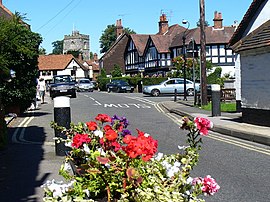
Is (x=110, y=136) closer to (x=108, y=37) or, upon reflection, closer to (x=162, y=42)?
(x=162, y=42)

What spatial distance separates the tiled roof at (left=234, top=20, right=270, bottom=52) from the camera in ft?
49.9

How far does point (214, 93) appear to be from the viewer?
63.4ft

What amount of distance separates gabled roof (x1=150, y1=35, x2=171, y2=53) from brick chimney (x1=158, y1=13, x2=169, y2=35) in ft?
15.1

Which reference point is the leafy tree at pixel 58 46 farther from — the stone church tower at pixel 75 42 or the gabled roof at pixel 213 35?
the gabled roof at pixel 213 35

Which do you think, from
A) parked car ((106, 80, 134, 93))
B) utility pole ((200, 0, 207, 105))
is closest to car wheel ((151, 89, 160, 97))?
parked car ((106, 80, 134, 93))

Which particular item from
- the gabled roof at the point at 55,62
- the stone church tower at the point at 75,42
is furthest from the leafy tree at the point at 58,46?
the gabled roof at the point at 55,62

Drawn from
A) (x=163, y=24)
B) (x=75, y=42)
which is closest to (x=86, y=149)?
(x=163, y=24)

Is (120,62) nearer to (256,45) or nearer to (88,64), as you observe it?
(88,64)

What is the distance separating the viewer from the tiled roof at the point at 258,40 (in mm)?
15220

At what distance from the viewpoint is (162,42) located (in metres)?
70.8

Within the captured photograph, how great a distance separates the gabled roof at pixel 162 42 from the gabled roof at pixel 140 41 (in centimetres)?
645

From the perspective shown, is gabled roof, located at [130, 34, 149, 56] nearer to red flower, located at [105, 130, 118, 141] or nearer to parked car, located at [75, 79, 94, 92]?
parked car, located at [75, 79, 94, 92]

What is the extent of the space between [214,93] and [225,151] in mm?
8198

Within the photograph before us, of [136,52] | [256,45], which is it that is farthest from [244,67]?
[136,52]
